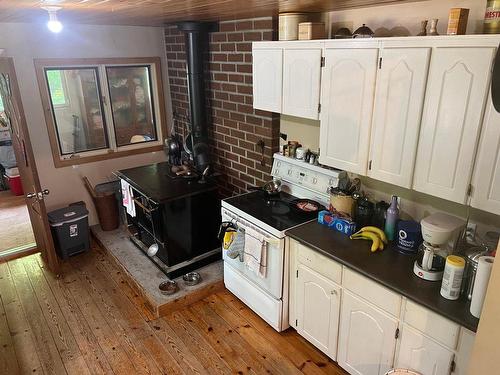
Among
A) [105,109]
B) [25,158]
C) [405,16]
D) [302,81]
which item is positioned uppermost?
[405,16]

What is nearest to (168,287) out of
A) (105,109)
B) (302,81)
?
(302,81)

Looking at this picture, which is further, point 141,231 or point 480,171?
point 141,231

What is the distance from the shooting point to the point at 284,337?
269cm

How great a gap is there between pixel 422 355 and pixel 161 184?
7.55 feet

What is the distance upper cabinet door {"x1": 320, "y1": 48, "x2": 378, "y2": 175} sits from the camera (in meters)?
2.02

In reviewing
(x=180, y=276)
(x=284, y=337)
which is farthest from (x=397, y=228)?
(x=180, y=276)

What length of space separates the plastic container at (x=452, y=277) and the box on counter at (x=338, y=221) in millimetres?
645

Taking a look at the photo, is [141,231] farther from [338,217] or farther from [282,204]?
[338,217]

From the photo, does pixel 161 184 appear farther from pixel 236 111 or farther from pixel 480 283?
pixel 480 283

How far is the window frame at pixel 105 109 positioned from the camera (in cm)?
355

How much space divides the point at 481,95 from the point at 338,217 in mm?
1079

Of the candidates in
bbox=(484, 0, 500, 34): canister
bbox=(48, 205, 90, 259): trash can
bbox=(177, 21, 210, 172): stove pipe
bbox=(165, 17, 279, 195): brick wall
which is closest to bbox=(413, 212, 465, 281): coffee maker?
bbox=(484, 0, 500, 34): canister

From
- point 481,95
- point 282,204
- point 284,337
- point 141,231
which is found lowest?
point 284,337

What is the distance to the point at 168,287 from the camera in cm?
305
